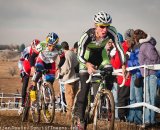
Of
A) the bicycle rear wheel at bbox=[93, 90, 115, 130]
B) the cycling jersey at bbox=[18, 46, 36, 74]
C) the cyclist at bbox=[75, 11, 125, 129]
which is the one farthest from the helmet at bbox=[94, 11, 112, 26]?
the cycling jersey at bbox=[18, 46, 36, 74]

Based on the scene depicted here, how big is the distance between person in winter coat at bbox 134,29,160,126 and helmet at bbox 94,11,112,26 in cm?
258

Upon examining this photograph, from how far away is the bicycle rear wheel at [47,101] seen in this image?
392 inches

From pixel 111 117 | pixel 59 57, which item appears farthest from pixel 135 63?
pixel 111 117

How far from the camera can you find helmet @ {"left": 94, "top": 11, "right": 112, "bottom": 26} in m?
7.46

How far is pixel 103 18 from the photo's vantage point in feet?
24.5

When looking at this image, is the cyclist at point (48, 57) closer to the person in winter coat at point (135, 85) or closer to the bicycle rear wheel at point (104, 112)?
the person in winter coat at point (135, 85)

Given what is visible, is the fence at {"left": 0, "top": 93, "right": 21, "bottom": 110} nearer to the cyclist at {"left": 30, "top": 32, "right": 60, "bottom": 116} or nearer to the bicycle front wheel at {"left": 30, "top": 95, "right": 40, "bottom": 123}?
the bicycle front wheel at {"left": 30, "top": 95, "right": 40, "bottom": 123}

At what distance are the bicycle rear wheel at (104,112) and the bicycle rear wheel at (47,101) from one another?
8.92ft

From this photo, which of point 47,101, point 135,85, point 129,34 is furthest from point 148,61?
point 47,101

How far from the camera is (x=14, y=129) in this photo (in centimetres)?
802

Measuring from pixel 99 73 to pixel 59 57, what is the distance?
343 cm

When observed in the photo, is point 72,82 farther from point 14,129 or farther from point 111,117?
point 111,117

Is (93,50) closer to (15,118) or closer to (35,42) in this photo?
(35,42)

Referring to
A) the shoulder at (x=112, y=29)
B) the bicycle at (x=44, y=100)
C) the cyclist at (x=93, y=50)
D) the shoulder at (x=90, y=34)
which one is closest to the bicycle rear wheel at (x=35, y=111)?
the bicycle at (x=44, y=100)
